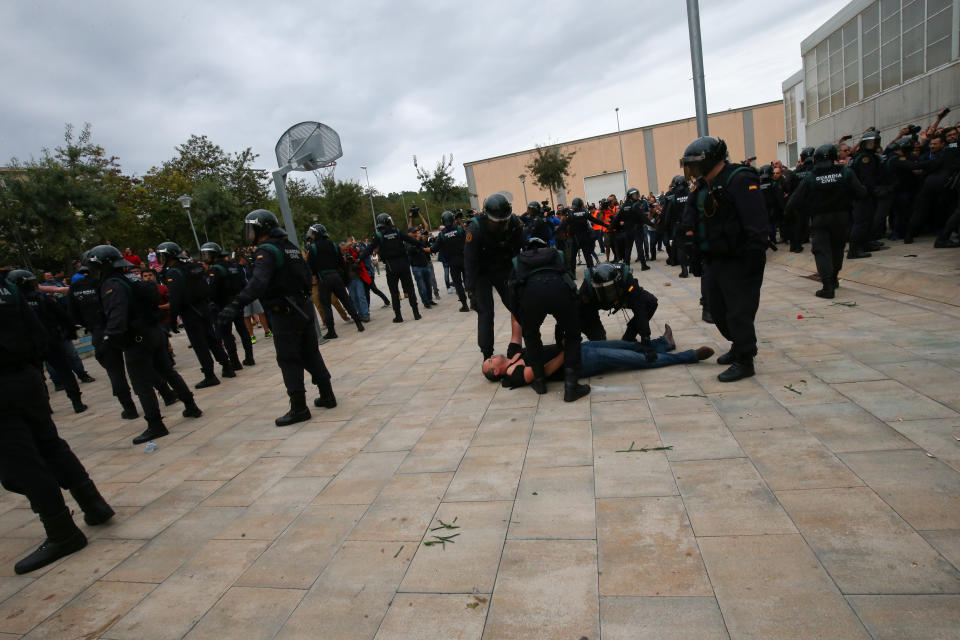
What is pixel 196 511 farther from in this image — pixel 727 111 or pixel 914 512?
pixel 727 111

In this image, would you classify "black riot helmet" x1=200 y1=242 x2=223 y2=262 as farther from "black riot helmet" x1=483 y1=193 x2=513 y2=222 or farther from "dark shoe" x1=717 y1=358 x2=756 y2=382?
"dark shoe" x1=717 y1=358 x2=756 y2=382

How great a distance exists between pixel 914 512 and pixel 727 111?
55459 mm

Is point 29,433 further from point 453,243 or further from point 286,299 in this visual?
point 453,243

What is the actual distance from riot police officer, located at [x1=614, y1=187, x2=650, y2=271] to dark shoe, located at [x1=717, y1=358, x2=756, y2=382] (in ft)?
27.0

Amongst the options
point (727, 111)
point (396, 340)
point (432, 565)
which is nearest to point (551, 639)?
point (432, 565)

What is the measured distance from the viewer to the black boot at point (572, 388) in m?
4.09

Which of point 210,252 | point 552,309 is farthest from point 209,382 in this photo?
point 552,309

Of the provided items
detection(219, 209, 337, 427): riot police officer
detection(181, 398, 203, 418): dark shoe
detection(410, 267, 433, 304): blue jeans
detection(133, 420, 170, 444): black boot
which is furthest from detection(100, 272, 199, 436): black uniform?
detection(410, 267, 433, 304): blue jeans

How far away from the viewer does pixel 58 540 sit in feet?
9.63

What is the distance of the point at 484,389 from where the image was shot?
15.9ft

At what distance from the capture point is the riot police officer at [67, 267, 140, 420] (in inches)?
227

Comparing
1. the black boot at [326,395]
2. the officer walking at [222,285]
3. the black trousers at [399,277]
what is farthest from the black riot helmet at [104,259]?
the black trousers at [399,277]

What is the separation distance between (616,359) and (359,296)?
7585mm

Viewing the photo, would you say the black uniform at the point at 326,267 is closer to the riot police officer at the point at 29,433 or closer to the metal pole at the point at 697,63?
the riot police officer at the point at 29,433
